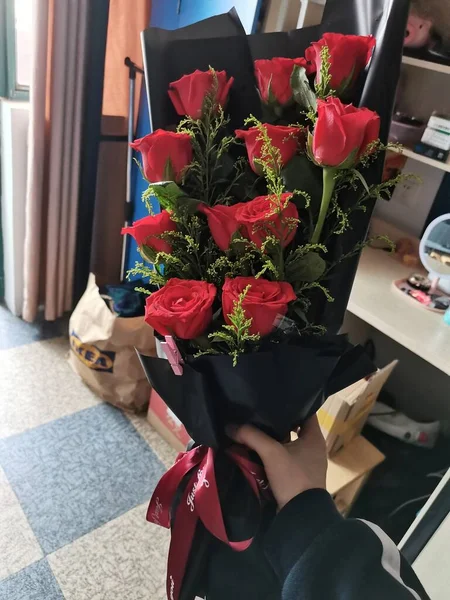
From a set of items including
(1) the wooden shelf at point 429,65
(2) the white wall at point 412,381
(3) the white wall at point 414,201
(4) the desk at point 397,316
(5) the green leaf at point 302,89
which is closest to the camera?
(5) the green leaf at point 302,89

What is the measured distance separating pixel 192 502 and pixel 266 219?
0.44 m

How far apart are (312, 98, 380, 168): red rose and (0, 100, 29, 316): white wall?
1708mm

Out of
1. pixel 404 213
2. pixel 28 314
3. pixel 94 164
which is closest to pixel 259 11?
pixel 404 213

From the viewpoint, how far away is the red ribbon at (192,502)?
2.18ft

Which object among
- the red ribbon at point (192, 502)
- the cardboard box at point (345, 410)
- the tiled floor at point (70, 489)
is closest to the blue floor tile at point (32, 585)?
the tiled floor at point (70, 489)

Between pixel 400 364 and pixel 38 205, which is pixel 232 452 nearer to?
pixel 400 364

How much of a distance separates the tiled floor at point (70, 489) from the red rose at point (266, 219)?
1.25 meters

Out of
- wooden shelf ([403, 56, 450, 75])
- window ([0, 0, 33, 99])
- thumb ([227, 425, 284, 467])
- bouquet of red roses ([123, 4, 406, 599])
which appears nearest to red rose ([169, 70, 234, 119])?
bouquet of red roses ([123, 4, 406, 599])

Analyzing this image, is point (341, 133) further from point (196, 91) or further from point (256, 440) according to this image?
point (256, 440)

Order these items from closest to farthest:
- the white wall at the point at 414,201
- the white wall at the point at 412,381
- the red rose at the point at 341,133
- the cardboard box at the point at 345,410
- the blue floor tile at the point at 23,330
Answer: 1. the red rose at the point at 341,133
2. the cardboard box at the point at 345,410
3. the white wall at the point at 414,201
4. the white wall at the point at 412,381
5. the blue floor tile at the point at 23,330

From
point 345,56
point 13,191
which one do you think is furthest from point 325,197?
point 13,191

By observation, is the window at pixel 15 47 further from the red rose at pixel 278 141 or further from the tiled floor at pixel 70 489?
the red rose at pixel 278 141

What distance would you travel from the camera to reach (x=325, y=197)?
1.86 ft

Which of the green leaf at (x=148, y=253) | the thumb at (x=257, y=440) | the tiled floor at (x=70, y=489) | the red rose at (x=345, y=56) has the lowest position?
the tiled floor at (x=70, y=489)
